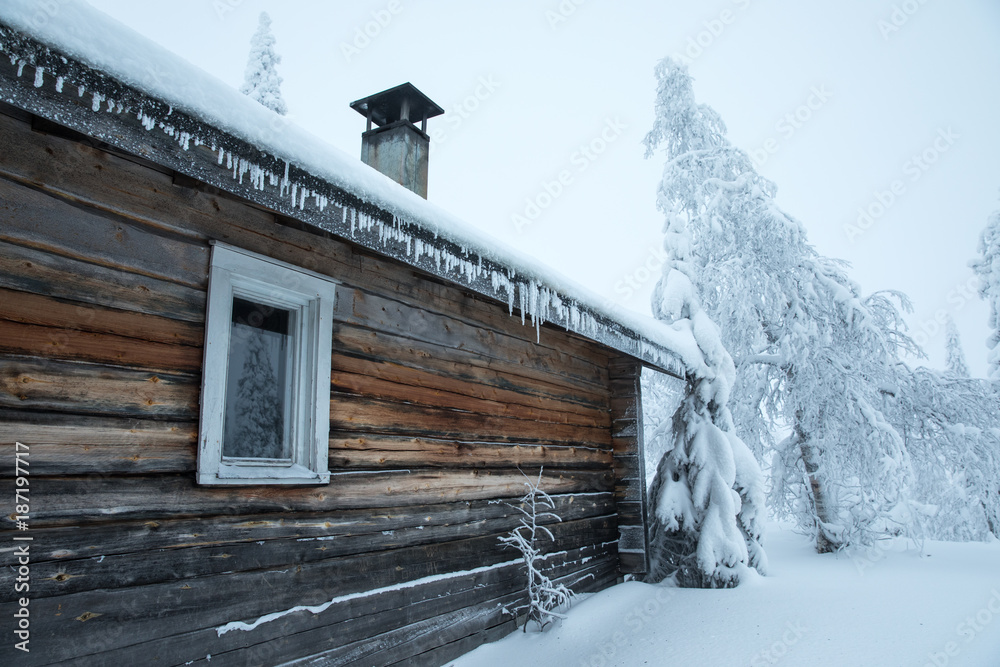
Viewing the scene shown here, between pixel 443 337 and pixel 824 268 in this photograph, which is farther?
pixel 824 268

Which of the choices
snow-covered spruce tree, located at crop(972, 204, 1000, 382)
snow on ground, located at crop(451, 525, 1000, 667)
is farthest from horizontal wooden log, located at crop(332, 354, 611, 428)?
snow-covered spruce tree, located at crop(972, 204, 1000, 382)

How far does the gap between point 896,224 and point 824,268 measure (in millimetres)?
196738

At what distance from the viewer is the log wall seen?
216cm

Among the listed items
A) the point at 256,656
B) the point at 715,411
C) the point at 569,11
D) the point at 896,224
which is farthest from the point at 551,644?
the point at 896,224

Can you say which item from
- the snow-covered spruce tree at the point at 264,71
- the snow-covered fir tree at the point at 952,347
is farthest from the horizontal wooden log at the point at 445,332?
the snow-covered fir tree at the point at 952,347

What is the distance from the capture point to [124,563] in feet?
7.52

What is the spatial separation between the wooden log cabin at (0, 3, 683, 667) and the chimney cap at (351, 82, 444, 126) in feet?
12.2

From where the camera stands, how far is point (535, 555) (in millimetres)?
4535

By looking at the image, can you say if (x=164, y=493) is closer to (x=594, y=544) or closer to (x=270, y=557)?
(x=270, y=557)

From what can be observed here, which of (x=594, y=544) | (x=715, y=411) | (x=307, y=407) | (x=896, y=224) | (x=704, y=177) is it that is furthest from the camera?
(x=896, y=224)

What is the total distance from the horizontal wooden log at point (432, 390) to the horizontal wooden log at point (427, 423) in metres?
0.05

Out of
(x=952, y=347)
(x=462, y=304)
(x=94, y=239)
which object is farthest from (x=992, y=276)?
(x=952, y=347)

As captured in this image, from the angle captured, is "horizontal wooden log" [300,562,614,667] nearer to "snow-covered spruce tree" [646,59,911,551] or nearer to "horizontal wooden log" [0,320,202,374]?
"horizontal wooden log" [0,320,202,374]

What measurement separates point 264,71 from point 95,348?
52.1 feet
